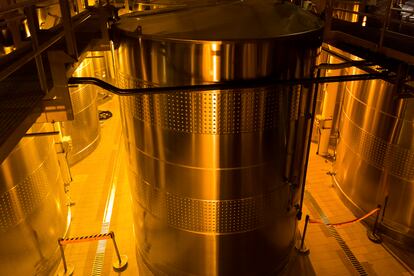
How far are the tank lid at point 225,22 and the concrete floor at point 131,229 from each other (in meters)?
2.72

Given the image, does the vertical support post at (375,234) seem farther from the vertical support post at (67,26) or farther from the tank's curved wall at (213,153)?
the vertical support post at (67,26)

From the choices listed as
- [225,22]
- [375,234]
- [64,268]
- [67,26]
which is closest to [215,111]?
[225,22]

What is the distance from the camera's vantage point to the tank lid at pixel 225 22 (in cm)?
282

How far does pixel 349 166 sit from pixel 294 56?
2.85 meters

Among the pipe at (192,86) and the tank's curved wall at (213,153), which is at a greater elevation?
the pipe at (192,86)

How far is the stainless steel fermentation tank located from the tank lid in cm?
1

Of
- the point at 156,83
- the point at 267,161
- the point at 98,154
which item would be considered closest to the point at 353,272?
the point at 267,161

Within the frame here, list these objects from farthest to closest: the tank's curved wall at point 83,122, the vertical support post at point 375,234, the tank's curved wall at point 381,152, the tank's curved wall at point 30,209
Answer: the tank's curved wall at point 83,122 < the vertical support post at point 375,234 < the tank's curved wall at point 381,152 < the tank's curved wall at point 30,209

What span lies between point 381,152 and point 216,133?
259 centimetres

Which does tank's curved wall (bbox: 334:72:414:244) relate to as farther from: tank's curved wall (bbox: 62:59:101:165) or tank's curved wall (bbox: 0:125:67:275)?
tank's curved wall (bbox: 62:59:101:165)

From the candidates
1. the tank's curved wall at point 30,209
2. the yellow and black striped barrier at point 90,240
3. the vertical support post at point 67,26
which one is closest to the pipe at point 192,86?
the vertical support post at point 67,26

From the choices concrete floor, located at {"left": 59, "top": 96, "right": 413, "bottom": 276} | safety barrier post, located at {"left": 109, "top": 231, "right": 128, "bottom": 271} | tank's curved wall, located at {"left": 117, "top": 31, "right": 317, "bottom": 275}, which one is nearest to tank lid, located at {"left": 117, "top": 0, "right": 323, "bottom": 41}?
tank's curved wall, located at {"left": 117, "top": 31, "right": 317, "bottom": 275}

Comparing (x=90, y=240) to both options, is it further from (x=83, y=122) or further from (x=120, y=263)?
(x=83, y=122)

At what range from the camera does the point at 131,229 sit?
4770 mm
